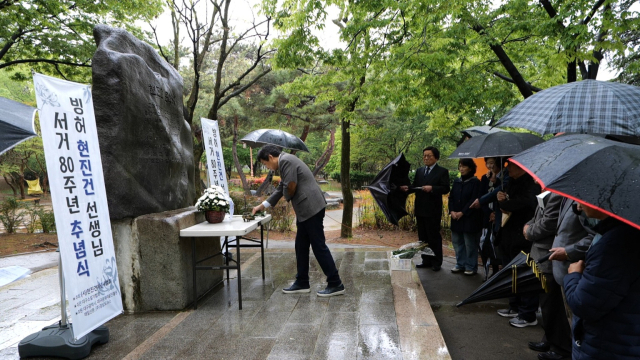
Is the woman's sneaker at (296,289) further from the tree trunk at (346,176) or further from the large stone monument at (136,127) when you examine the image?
the tree trunk at (346,176)

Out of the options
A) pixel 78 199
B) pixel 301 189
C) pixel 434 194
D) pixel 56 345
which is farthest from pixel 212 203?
pixel 434 194

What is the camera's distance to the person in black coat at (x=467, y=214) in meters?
5.57

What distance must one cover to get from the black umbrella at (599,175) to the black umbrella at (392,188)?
3799 millimetres

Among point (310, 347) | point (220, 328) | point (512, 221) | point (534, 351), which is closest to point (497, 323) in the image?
point (534, 351)

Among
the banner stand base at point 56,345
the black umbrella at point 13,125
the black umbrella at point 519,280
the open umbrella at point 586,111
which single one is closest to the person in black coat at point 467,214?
the black umbrella at point 519,280

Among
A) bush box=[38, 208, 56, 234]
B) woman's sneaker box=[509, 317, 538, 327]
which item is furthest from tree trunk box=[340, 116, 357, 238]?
bush box=[38, 208, 56, 234]

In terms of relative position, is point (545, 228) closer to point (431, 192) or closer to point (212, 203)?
point (431, 192)

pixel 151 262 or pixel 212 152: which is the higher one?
pixel 212 152

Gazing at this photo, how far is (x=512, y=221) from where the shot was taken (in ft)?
14.1

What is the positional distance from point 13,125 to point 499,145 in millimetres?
4787

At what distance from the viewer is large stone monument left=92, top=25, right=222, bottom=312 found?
3.94m

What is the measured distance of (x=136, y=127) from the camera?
4.21 m

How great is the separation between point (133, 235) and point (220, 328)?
1.33m

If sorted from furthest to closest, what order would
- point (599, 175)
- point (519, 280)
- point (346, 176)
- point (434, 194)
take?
point (346, 176) → point (434, 194) → point (519, 280) → point (599, 175)
